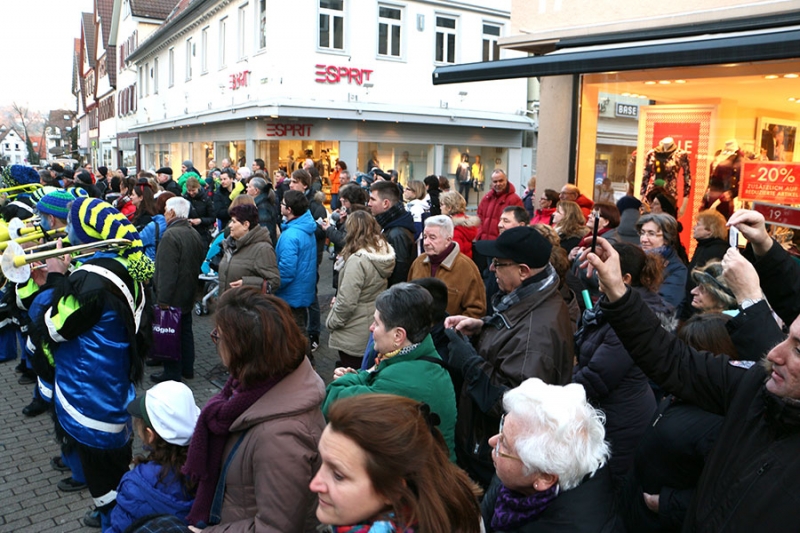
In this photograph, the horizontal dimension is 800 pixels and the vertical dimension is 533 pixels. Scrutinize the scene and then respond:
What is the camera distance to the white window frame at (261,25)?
64.2 ft

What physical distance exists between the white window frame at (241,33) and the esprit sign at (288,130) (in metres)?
2.86

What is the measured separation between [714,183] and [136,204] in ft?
26.3

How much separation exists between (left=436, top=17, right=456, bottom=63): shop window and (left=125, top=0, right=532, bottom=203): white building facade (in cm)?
4

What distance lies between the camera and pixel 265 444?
2.42 metres

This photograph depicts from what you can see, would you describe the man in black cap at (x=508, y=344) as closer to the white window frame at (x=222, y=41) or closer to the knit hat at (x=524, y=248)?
the knit hat at (x=524, y=248)

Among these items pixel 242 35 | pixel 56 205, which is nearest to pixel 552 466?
pixel 56 205

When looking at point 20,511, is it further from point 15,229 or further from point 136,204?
point 136,204

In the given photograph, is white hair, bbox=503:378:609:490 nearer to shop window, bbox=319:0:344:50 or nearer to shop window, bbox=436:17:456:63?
shop window, bbox=319:0:344:50

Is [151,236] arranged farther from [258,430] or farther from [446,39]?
[446,39]

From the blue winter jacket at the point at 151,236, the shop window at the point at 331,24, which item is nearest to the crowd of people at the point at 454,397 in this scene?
the blue winter jacket at the point at 151,236

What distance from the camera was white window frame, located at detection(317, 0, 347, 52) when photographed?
19253mm

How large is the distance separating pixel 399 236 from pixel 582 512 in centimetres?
442

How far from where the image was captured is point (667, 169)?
31.4ft

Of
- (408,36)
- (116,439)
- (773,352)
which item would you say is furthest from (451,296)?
(408,36)
